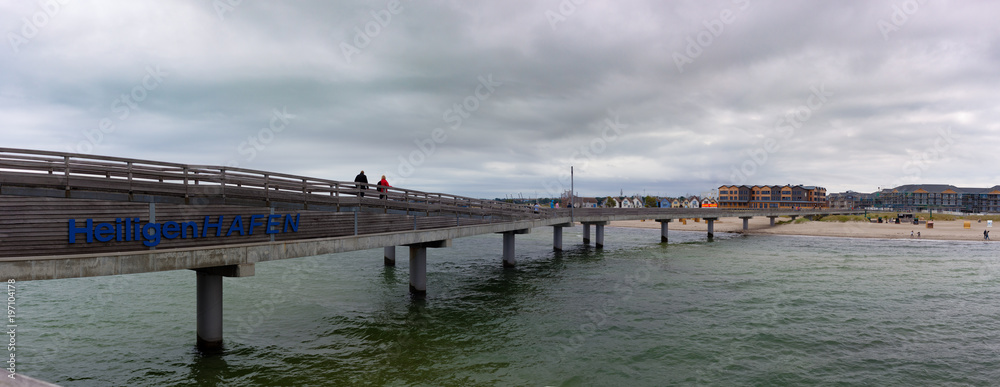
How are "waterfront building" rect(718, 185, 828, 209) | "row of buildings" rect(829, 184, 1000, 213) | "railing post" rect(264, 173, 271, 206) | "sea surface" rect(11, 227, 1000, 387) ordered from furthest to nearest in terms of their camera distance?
"row of buildings" rect(829, 184, 1000, 213) → "waterfront building" rect(718, 185, 828, 209) → "railing post" rect(264, 173, 271, 206) → "sea surface" rect(11, 227, 1000, 387)

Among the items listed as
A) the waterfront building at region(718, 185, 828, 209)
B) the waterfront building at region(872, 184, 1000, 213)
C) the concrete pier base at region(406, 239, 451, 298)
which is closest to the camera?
the concrete pier base at region(406, 239, 451, 298)

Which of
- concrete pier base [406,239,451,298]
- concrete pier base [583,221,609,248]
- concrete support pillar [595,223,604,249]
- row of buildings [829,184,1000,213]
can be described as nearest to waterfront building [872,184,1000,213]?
row of buildings [829,184,1000,213]

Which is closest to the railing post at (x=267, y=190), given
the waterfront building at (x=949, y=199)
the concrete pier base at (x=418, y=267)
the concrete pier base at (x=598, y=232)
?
the concrete pier base at (x=418, y=267)

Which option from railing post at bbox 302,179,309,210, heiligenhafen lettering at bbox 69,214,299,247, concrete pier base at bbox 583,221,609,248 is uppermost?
railing post at bbox 302,179,309,210

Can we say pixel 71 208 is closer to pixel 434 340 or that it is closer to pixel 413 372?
pixel 413 372

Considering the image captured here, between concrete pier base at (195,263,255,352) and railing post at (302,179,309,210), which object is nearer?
concrete pier base at (195,263,255,352)

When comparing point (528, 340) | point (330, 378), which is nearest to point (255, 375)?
point (330, 378)

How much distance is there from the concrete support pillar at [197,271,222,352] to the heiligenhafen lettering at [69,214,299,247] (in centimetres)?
242

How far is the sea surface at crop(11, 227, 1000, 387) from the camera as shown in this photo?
573 inches

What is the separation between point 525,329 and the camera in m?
19.9

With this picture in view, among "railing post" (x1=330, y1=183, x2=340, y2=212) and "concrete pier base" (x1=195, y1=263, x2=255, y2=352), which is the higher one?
"railing post" (x1=330, y1=183, x2=340, y2=212)

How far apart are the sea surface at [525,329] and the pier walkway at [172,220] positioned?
11.1 feet

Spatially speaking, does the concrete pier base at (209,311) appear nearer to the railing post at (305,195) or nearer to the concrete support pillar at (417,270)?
the railing post at (305,195)

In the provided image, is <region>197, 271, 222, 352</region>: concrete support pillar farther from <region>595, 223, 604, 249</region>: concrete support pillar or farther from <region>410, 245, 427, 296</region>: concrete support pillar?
<region>595, 223, 604, 249</region>: concrete support pillar
